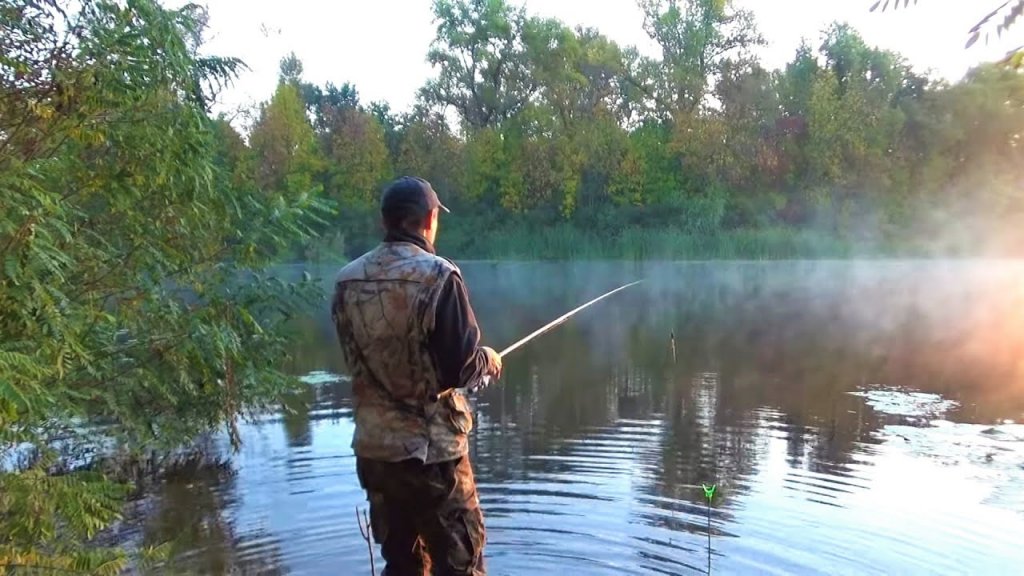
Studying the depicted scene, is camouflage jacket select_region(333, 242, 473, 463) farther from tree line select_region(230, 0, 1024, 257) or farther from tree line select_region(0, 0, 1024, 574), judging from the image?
tree line select_region(230, 0, 1024, 257)

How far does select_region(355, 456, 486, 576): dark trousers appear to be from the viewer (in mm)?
3457

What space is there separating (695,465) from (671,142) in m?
43.7

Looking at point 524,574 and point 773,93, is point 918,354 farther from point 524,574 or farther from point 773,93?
point 773,93

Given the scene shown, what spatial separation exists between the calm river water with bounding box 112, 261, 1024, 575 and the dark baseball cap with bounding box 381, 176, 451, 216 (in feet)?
10.1

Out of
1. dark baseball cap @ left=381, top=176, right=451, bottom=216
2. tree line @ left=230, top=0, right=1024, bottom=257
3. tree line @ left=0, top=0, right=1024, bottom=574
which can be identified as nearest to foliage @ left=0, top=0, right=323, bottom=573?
dark baseball cap @ left=381, top=176, right=451, bottom=216

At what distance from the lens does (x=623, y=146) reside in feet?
162

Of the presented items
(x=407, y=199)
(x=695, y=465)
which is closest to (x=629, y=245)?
(x=695, y=465)

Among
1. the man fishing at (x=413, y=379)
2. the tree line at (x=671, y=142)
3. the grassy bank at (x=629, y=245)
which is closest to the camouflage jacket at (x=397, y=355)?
the man fishing at (x=413, y=379)

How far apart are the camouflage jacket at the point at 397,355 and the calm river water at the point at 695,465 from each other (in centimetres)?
271

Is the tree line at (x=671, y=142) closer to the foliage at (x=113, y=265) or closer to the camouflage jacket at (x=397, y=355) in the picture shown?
the foliage at (x=113, y=265)

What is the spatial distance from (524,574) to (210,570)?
210 centimetres

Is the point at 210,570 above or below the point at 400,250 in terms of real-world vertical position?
below

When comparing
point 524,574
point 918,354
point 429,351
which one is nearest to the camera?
point 429,351

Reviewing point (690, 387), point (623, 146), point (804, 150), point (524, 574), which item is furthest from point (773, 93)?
point (524, 574)
